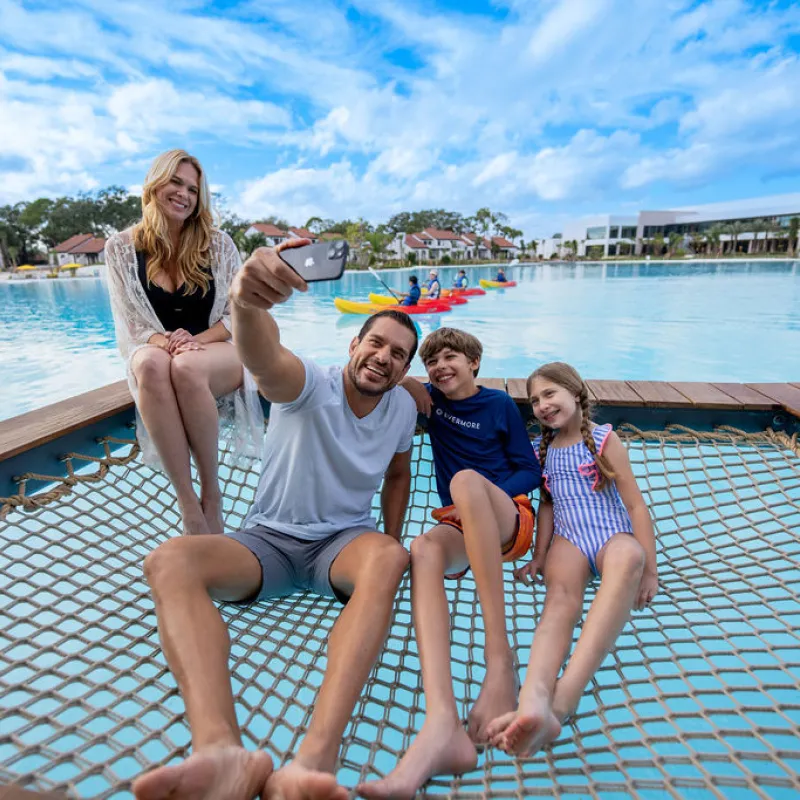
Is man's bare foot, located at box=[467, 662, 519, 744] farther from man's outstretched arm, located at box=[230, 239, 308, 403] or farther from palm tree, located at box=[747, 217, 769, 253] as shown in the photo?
palm tree, located at box=[747, 217, 769, 253]

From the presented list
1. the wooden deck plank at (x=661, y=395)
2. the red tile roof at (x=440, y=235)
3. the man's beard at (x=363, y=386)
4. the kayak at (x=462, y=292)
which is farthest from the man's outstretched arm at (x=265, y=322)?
the red tile roof at (x=440, y=235)

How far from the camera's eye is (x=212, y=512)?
1.68 metres

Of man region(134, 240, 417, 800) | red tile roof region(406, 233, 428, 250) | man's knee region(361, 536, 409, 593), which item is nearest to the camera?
man region(134, 240, 417, 800)

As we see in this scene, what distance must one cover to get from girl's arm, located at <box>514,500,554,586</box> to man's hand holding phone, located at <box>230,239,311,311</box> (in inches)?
41.6

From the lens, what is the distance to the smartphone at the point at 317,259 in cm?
93

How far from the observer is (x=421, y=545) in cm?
132

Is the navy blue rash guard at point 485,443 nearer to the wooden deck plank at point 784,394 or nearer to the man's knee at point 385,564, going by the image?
the man's knee at point 385,564

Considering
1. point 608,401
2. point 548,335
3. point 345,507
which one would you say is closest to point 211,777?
point 345,507

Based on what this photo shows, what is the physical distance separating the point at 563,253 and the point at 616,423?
51247 mm

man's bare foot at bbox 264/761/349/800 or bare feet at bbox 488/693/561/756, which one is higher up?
man's bare foot at bbox 264/761/349/800

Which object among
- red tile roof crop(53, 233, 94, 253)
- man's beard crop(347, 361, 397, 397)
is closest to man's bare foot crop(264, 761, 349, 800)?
man's beard crop(347, 361, 397, 397)

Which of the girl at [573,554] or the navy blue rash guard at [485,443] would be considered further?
the navy blue rash guard at [485,443]

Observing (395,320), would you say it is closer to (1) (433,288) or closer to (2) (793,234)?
(1) (433,288)

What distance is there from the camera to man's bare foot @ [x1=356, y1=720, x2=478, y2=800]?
34.0 inches
